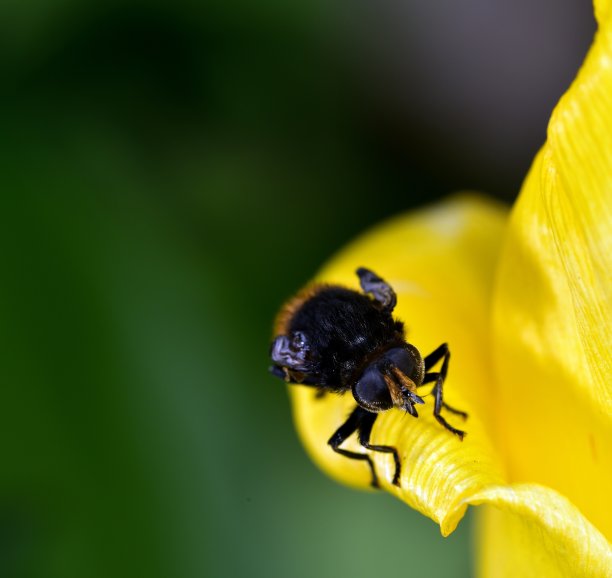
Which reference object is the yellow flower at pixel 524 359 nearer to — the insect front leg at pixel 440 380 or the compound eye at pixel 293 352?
the insect front leg at pixel 440 380

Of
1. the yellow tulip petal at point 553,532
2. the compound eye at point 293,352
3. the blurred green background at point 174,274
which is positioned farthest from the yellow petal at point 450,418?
the blurred green background at point 174,274

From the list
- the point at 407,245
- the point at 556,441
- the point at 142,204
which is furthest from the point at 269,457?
the point at 556,441

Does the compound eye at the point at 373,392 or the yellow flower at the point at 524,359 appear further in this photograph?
the compound eye at the point at 373,392

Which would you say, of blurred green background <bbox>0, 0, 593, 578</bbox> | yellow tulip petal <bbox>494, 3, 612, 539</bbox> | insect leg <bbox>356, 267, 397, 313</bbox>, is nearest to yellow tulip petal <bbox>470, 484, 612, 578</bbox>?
yellow tulip petal <bbox>494, 3, 612, 539</bbox>

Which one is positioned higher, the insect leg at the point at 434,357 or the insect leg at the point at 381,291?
the insect leg at the point at 381,291

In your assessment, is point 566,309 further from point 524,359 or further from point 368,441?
point 368,441

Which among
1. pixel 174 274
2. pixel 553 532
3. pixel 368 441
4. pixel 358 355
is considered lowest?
pixel 553 532

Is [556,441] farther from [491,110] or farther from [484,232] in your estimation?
[491,110]

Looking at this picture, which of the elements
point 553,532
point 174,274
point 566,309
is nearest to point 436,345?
point 566,309
